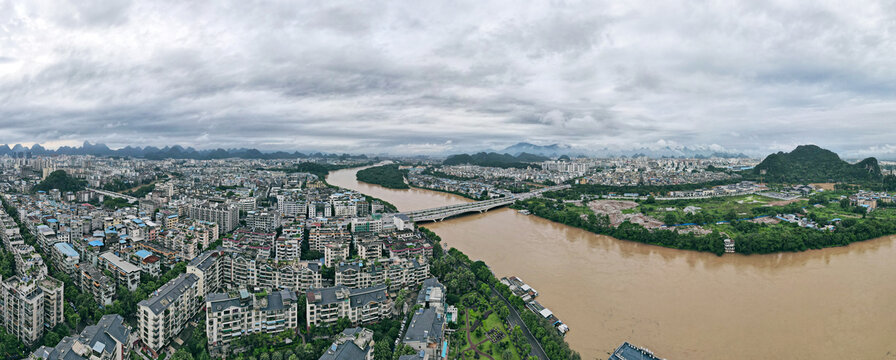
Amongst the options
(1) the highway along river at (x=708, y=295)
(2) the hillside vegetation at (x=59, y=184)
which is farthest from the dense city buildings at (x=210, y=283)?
(2) the hillside vegetation at (x=59, y=184)

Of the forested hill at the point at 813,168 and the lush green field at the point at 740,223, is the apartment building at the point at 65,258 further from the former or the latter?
the forested hill at the point at 813,168

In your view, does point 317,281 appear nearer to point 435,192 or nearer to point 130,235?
point 130,235

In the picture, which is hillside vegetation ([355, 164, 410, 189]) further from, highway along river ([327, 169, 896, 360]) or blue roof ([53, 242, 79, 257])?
blue roof ([53, 242, 79, 257])

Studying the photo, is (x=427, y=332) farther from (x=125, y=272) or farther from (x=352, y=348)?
(x=125, y=272)

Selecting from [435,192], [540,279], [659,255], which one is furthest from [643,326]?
[435,192]

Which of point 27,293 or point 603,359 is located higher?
point 27,293

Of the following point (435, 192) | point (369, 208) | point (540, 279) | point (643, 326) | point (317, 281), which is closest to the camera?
point (643, 326)

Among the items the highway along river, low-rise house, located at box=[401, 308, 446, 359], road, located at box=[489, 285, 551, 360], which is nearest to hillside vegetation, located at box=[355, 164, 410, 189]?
the highway along river

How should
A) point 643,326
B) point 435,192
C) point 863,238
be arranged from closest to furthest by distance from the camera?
point 643,326 < point 863,238 < point 435,192
